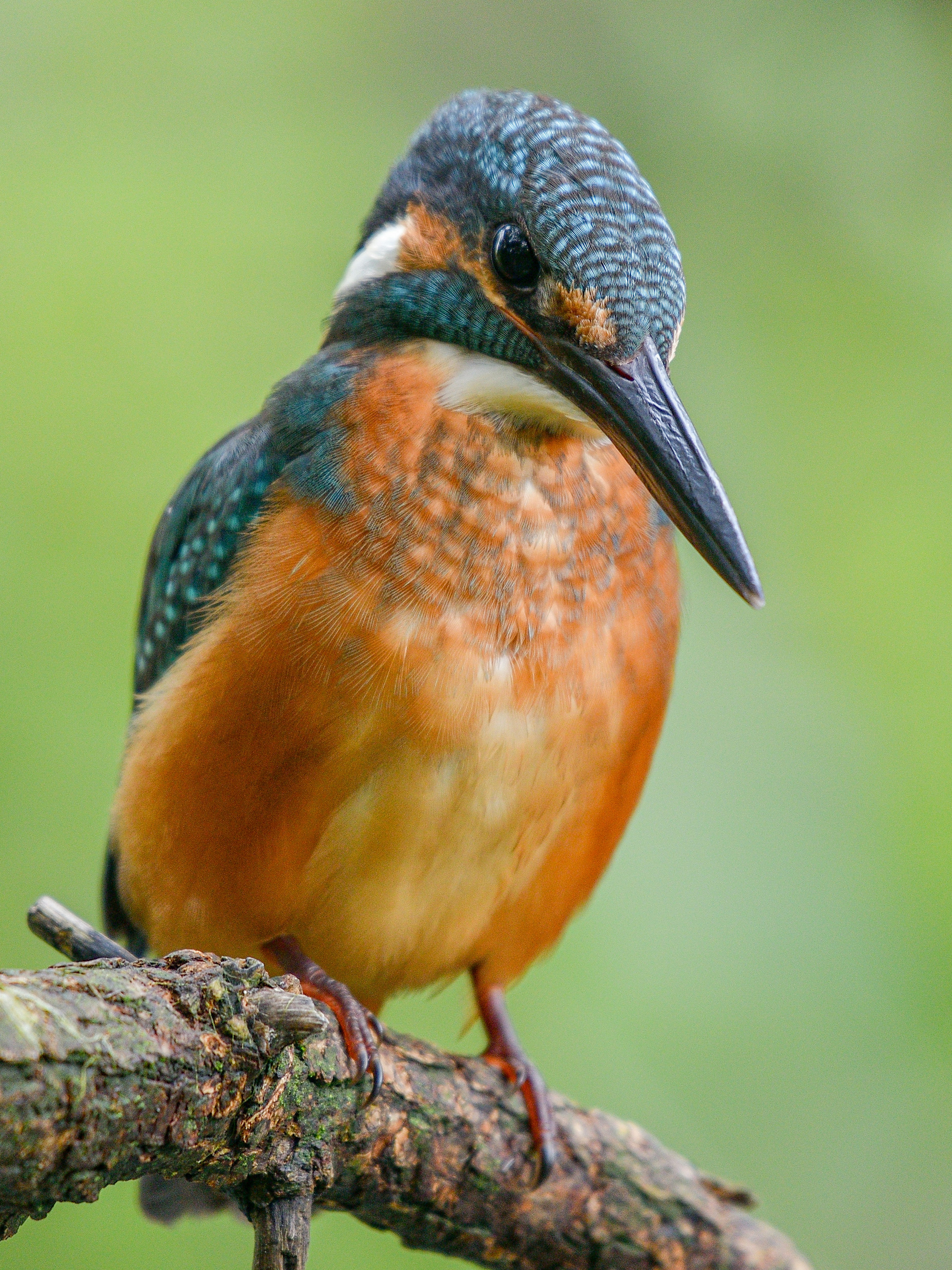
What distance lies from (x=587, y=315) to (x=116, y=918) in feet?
5.62

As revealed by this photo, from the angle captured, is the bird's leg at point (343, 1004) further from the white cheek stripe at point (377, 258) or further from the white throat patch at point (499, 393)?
the white cheek stripe at point (377, 258)

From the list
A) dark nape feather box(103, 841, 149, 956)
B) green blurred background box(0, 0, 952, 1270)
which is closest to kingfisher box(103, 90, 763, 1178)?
dark nape feather box(103, 841, 149, 956)

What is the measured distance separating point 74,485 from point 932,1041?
8.08ft

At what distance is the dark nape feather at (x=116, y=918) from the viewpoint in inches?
103

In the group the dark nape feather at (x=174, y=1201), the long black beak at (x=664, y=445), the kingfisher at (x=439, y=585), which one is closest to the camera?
the long black beak at (x=664, y=445)

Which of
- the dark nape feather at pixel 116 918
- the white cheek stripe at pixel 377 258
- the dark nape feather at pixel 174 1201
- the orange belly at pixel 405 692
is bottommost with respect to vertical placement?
the dark nape feather at pixel 174 1201

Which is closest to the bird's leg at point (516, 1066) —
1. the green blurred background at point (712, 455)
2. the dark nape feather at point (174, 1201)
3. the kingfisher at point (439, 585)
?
the kingfisher at point (439, 585)

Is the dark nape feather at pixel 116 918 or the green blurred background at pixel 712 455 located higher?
the green blurred background at pixel 712 455

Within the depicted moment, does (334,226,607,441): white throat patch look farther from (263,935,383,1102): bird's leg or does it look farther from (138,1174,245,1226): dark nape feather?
(138,1174,245,1226): dark nape feather

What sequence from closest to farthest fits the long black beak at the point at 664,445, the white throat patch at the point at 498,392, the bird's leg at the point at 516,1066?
the long black beak at the point at 664,445, the white throat patch at the point at 498,392, the bird's leg at the point at 516,1066

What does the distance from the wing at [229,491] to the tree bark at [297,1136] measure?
805mm

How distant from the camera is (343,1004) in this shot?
205cm

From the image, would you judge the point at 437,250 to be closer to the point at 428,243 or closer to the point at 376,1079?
the point at 428,243

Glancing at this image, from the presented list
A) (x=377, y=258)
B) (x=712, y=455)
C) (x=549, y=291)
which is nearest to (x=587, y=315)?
(x=549, y=291)
